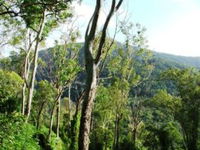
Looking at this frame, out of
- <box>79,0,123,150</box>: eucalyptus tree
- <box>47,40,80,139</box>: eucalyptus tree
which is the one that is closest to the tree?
<box>47,40,80,139</box>: eucalyptus tree

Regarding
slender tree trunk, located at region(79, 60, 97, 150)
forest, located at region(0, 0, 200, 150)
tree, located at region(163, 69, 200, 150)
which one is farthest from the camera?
tree, located at region(163, 69, 200, 150)

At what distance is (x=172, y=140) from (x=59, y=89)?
94.8 feet

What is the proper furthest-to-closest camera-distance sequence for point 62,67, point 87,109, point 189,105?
point 189,105, point 62,67, point 87,109

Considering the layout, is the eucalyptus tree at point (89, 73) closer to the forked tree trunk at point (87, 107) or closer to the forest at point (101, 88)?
the forked tree trunk at point (87, 107)

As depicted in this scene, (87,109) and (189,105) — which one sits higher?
(87,109)

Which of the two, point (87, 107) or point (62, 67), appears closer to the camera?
point (87, 107)

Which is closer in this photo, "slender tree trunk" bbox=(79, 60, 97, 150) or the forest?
"slender tree trunk" bbox=(79, 60, 97, 150)

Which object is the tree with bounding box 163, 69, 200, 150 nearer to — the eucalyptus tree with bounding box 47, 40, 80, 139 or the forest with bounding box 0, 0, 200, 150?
the forest with bounding box 0, 0, 200, 150

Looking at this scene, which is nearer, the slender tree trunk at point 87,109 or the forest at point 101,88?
the slender tree trunk at point 87,109

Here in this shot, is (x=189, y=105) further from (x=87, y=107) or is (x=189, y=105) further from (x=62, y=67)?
(x=87, y=107)

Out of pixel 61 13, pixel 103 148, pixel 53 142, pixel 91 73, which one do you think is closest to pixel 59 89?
pixel 53 142

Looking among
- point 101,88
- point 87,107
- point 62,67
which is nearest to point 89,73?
point 87,107

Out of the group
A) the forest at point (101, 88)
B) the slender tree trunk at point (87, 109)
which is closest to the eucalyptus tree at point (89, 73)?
the slender tree trunk at point (87, 109)

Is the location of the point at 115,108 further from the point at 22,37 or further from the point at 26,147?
the point at 26,147
